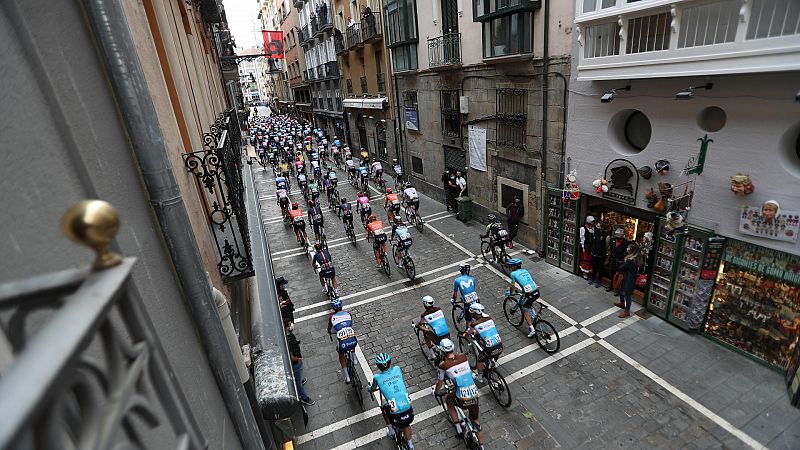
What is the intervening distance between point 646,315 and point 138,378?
11.2 m

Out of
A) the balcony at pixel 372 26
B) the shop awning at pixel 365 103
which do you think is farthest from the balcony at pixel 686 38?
the shop awning at pixel 365 103

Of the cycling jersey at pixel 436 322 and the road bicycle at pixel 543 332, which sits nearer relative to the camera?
the cycling jersey at pixel 436 322

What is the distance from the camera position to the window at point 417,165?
2144 centimetres

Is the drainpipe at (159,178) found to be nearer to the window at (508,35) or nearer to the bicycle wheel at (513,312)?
the bicycle wheel at (513,312)

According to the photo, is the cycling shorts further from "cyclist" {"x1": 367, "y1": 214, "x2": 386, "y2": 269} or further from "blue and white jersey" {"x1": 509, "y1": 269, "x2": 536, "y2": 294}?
"cyclist" {"x1": 367, "y1": 214, "x2": 386, "y2": 269}

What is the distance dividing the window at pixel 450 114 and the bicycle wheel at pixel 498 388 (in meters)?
11.3

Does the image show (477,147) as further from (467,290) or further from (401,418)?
(401,418)

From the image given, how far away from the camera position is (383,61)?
2402 cm

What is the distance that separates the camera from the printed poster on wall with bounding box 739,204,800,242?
22.9 feet

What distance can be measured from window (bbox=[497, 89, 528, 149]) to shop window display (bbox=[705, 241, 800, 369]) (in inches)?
258

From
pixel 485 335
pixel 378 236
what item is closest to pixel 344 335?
pixel 485 335

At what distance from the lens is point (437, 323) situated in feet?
26.5

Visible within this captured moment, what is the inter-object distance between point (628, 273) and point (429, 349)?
4917 millimetres

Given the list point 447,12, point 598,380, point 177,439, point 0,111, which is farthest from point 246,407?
point 447,12
